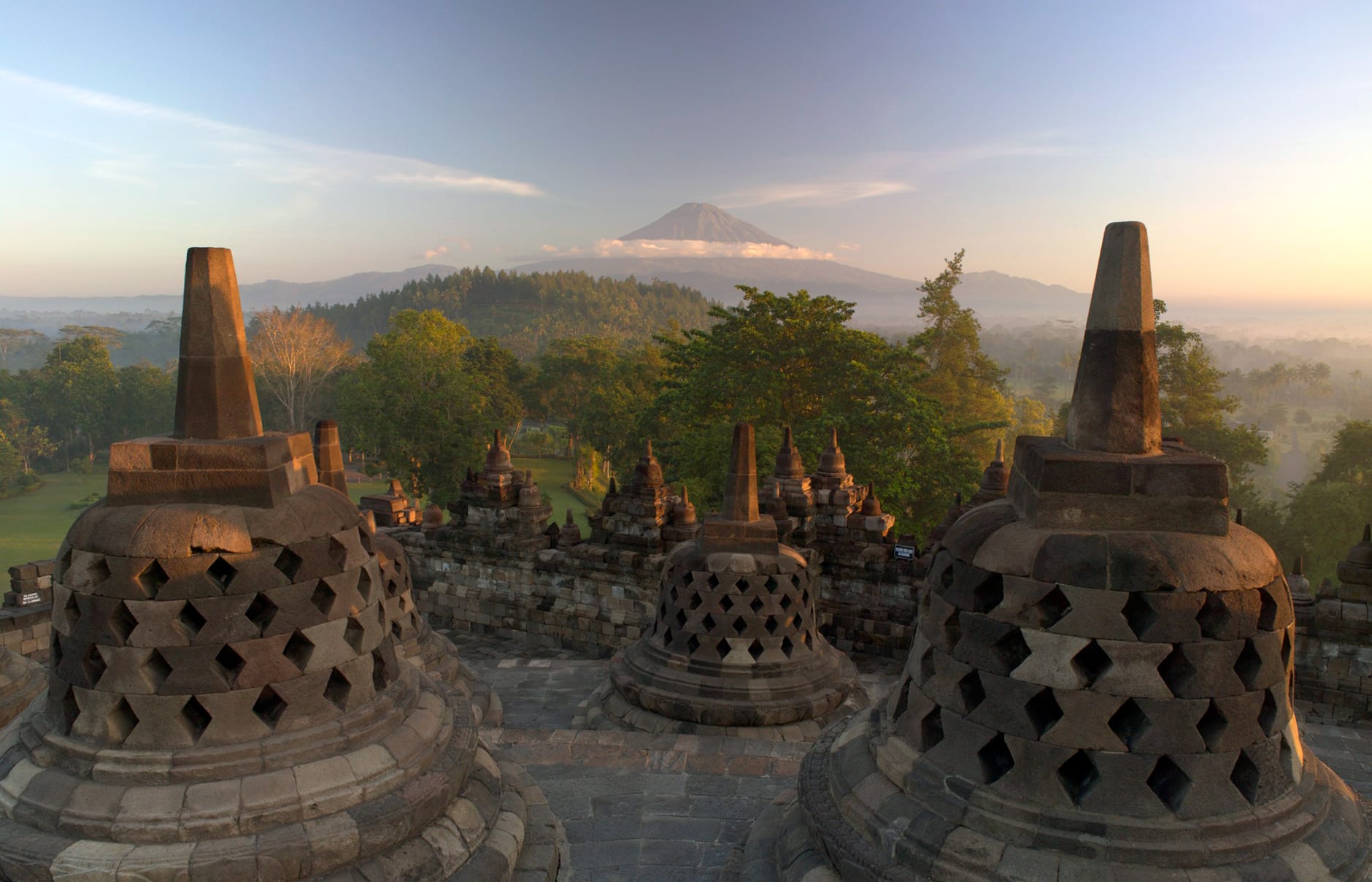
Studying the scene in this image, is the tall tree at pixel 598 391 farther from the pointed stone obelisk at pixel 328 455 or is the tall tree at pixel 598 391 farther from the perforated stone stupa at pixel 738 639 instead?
the pointed stone obelisk at pixel 328 455

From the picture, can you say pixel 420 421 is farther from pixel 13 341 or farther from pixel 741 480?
pixel 13 341

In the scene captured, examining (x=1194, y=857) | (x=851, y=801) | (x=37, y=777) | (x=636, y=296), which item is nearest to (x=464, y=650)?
(x=37, y=777)

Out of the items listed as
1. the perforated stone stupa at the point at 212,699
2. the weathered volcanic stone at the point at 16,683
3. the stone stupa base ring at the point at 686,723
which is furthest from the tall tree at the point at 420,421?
the perforated stone stupa at the point at 212,699

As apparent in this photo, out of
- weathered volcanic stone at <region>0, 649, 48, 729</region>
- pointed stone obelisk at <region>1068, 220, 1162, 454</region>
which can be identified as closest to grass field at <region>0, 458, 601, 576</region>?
weathered volcanic stone at <region>0, 649, 48, 729</region>

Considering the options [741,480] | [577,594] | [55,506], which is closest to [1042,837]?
[741,480]

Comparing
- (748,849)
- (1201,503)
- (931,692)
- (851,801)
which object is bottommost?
(748,849)

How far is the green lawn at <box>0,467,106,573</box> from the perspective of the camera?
116 feet

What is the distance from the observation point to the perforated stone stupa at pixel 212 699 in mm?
4031

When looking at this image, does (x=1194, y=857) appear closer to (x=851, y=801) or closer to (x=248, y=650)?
(x=851, y=801)

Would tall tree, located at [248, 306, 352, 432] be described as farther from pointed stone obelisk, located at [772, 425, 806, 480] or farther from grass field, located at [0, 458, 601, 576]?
pointed stone obelisk, located at [772, 425, 806, 480]

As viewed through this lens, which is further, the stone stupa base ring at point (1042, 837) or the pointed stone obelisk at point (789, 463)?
the pointed stone obelisk at point (789, 463)

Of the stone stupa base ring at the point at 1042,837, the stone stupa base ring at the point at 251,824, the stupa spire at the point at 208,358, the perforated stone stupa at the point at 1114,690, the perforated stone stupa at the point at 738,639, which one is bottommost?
the perforated stone stupa at the point at 738,639

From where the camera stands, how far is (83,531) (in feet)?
14.0

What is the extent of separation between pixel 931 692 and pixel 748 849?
1703 millimetres
